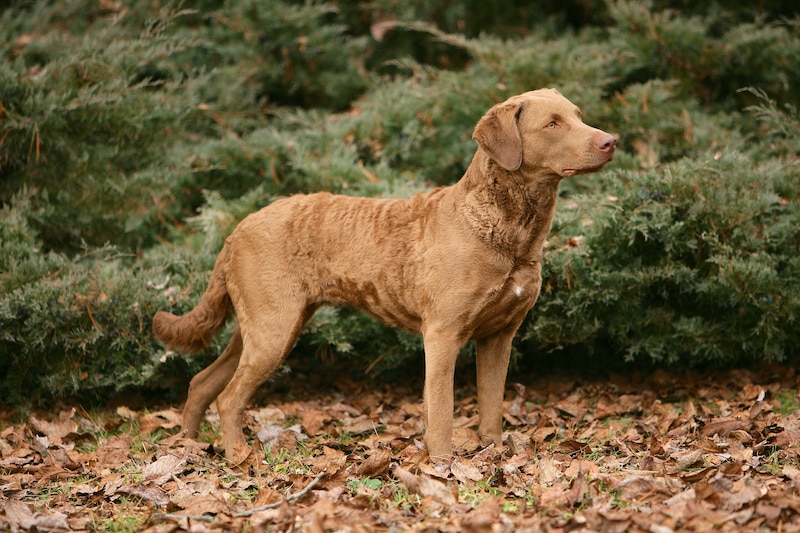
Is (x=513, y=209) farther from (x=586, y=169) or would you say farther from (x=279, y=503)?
(x=279, y=503)

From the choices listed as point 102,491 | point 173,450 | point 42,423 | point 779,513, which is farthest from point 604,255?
point 42,423

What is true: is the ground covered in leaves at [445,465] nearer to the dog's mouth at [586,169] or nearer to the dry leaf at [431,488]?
the dry leaf at [431,488]

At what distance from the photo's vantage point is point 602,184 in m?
6.62

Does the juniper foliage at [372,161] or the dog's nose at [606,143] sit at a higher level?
the dog's nose at [606,143]

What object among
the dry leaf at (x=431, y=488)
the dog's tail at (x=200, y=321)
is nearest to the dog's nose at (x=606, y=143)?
the dry leaf at (x=431, y=488)

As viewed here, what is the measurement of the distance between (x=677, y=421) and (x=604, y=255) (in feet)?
4.39

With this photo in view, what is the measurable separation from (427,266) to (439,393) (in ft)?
2.32

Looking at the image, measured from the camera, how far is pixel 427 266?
14.5 ft

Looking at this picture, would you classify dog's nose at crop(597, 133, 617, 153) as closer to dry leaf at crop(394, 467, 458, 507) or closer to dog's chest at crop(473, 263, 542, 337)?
dog's chest at crop(473, 263, 542, 337)

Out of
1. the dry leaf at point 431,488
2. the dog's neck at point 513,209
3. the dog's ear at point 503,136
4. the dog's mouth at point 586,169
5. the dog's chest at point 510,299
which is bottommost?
the dry leaf at point 431,488

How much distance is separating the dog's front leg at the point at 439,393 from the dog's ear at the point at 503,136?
1.02 metres

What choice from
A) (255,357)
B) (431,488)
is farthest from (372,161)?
(431,488)

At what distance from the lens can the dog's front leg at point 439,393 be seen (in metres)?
4.34

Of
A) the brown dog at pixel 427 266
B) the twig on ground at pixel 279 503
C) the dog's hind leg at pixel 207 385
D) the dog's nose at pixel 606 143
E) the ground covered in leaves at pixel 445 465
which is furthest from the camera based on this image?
the dog's hind leg at pixel 207 385
